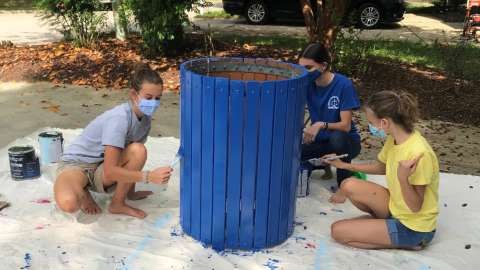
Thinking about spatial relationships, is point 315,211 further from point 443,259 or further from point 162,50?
point 162,50

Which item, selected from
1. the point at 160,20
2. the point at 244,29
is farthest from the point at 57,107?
the point at 244,29

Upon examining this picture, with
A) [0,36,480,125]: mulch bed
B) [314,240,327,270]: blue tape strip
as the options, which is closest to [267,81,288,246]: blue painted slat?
[314,240,327,270]: blue tape strip

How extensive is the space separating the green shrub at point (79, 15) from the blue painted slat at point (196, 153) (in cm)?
565

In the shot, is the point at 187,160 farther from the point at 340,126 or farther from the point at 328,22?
the point at 328,22

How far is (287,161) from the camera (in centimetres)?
266

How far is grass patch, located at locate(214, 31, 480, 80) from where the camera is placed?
698 cm

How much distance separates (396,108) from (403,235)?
0.68 m

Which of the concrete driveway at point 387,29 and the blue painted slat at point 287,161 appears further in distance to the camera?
the concrete driveway at point 387,29

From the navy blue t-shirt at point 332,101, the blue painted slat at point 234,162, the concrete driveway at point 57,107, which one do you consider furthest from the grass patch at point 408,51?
the blue painted slat at point 234,162

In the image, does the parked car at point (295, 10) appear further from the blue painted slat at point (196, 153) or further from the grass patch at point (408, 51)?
the blue painted slat at point (196, 153)

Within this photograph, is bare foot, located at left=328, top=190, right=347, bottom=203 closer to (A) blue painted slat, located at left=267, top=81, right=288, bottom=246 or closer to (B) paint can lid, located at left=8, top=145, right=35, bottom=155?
(A) blue painted slat, located at left=267, top=81, right=288, bottom=246

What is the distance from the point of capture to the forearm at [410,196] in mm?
2498

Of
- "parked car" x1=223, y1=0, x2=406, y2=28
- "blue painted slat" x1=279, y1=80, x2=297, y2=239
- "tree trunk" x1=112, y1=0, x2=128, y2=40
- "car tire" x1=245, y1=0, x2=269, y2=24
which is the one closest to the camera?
"blue painted slat" x1=279, y1=80, x2=297, y2=239

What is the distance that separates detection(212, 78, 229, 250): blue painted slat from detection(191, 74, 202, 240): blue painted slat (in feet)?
0.29
